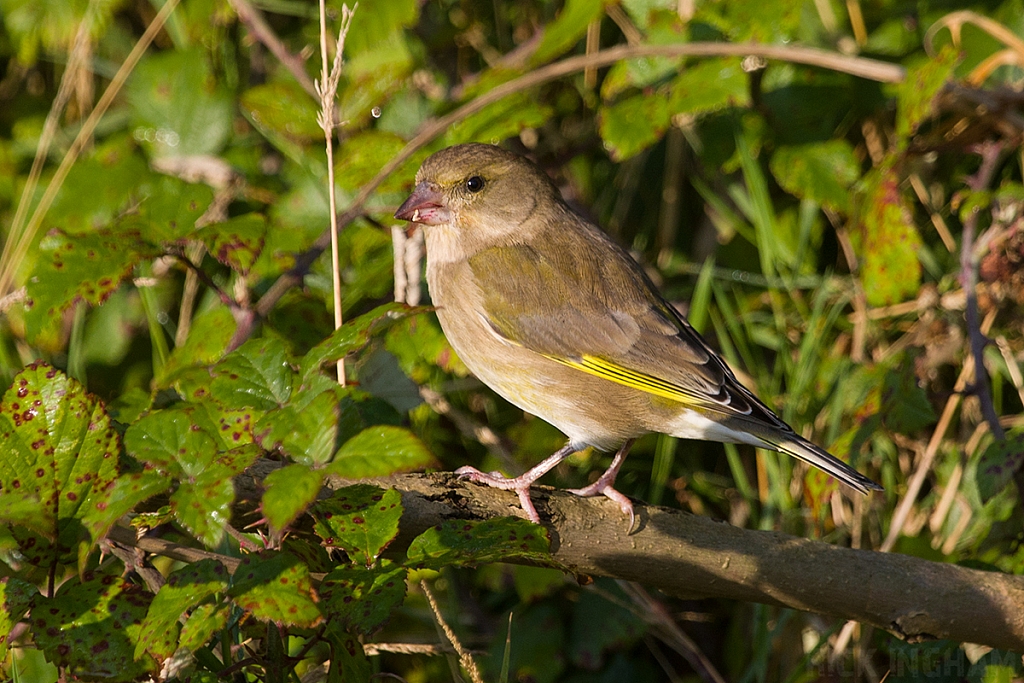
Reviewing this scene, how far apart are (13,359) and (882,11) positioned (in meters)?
4.62

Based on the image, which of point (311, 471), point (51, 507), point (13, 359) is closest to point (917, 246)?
point (311, 471)

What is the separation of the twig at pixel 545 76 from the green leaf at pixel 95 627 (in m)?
1.26

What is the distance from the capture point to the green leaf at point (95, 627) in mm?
2414

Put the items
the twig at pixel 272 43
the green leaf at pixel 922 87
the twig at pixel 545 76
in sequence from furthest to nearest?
the twig at pixel 272 43, the green leaf at pixel 922 87, the twig at pixel 545 76

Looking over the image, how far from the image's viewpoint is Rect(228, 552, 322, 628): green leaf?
2.16 metres

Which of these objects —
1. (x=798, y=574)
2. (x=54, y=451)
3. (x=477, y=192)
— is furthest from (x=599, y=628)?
(x=54, y=451)

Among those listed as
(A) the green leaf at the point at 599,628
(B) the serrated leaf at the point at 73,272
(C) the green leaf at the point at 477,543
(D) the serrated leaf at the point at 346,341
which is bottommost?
(A) the green leaf at the point at 599,628

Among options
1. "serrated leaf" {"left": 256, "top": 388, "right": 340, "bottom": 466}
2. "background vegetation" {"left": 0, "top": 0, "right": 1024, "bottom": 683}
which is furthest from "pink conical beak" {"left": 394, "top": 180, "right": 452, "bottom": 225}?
"serrated leaf" {"left": 256, "top": 388, "right": 340, "bottom": 466}

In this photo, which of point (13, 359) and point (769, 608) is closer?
point (769, 608)

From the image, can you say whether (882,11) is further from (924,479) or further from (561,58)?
(924,479)

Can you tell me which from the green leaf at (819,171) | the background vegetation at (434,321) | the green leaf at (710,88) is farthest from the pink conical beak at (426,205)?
the green leaf at (819,171)

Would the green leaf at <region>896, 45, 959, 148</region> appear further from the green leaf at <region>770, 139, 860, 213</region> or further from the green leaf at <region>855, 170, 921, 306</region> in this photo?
the green leaf at <region>770, 139, 860, 213</region>

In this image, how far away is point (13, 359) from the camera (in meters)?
4.83

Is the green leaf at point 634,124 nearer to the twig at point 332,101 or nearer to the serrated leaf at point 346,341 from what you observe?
the twig at point 332,101
